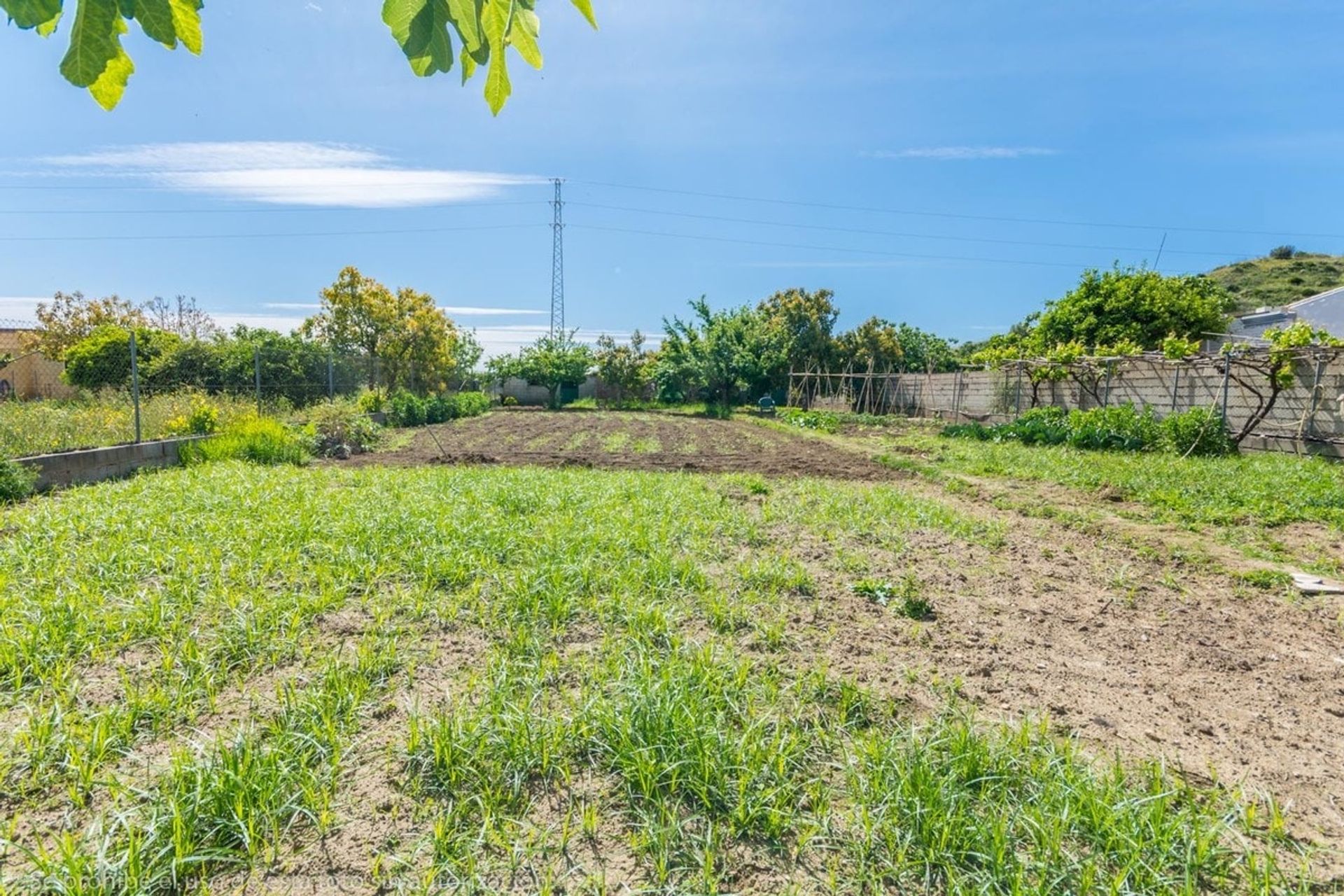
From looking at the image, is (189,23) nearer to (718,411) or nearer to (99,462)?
(99,462)

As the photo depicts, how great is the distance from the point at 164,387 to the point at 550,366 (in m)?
22.7

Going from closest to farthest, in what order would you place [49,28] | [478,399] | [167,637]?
1. [49,28]
2. [167,637]
3. [478,399]

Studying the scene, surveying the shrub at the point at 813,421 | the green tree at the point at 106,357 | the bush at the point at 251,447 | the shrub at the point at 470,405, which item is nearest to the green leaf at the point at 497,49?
the bush at the point at 251,447

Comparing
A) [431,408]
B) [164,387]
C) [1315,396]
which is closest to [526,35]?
[1315,396]

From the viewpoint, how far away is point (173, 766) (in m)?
1.79

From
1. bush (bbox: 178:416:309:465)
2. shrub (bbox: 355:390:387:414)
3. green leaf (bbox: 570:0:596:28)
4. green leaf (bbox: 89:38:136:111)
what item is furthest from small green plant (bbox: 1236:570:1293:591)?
shrub (bbox: 355:390:387:414)

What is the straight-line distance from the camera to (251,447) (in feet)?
28.9

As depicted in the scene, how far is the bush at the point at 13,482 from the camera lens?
18.8 ft

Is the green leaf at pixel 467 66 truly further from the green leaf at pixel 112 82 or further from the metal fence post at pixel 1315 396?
→ the metal fence post at pixel 1315 396

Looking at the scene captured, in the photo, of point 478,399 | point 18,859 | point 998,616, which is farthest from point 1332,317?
point 18,859

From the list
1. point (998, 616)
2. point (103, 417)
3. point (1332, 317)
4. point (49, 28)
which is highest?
point (1332, 317)

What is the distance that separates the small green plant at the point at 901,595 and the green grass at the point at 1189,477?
13.3 feet

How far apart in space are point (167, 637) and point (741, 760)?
98.8 inches

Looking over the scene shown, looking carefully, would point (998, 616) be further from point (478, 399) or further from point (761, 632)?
point (478, 399)
